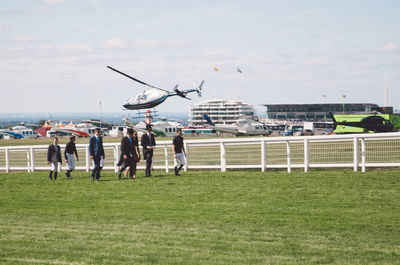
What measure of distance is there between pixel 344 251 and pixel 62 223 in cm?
522

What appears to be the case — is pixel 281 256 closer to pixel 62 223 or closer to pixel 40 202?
pixel 62 223

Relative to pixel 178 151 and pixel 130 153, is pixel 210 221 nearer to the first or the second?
pixel 130 153

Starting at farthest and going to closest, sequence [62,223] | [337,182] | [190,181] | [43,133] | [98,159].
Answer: [43,133] < [98,159] < [190,181] < [337,182] < [62,223]

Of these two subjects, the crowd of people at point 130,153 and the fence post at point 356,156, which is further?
the crowd of people at point 130,153

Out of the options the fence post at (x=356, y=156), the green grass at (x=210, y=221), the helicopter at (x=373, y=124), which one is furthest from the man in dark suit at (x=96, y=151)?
the helicopter at (x=373, y=124)

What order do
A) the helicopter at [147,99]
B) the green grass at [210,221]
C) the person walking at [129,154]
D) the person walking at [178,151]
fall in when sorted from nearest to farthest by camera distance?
the green grass at [210,221]
the person walking at [129,154]
the person walking at [178,151]
the helicopter at [147,99]

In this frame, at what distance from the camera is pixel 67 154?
19.5m

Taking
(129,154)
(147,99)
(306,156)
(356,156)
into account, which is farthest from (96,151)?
(147,99)

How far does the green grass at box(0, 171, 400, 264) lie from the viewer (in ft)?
23.9

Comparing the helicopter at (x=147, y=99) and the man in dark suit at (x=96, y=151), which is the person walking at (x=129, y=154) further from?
the helicopter at (x=147, y=99)

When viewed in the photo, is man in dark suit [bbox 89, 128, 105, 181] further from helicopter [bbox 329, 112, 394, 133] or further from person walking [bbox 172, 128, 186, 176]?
helicopter [bbox 329, 112, 394, 133]

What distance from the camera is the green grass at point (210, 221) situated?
7.28 m

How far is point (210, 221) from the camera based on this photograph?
9805mm

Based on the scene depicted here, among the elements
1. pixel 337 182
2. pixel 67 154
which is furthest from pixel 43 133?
pixel 337 182
